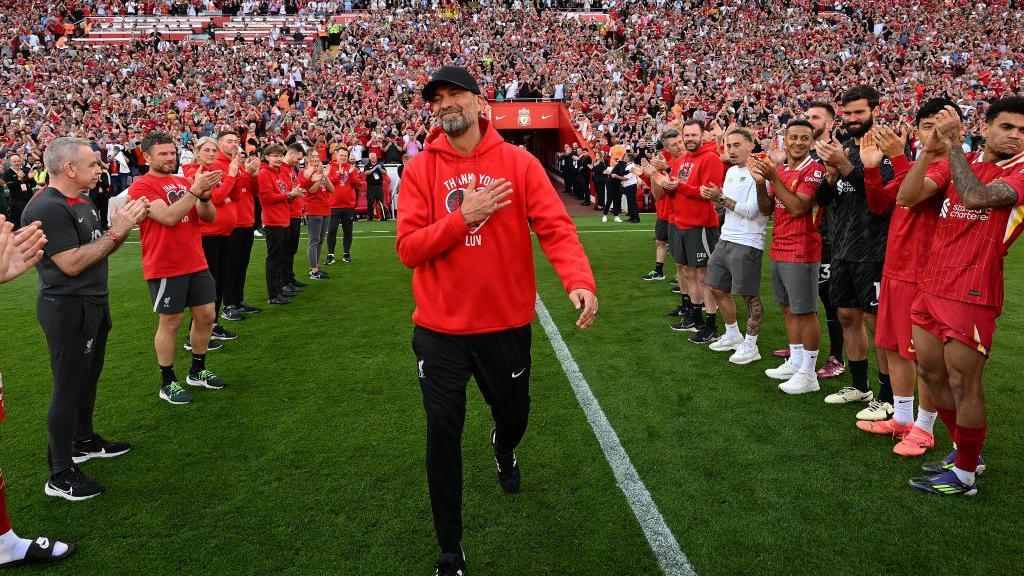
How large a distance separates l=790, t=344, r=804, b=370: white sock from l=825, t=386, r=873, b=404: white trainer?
46cm

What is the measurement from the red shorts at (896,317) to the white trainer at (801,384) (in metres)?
1.05

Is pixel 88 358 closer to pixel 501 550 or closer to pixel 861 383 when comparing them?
pixel 501 550

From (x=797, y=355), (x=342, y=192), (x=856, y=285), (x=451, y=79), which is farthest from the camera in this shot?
(x=342, y=192)

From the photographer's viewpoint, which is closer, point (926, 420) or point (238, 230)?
point (926, 420)

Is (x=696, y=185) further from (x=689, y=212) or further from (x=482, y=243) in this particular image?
(x=482, y=243)

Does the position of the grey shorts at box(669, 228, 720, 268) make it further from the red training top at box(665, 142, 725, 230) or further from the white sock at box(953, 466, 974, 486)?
the white sock at box(953, 466, 974, 486)

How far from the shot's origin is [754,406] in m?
5.22

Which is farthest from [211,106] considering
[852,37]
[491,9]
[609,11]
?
[852,37]

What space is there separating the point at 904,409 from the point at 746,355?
6.28 ft

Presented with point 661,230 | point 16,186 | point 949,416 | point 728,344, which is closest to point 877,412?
point 949,416

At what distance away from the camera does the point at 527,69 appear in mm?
28828

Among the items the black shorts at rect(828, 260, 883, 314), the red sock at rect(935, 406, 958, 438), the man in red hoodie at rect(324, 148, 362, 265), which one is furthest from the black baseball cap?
the man in red hoodie at rect(324, 148, 362, 265)

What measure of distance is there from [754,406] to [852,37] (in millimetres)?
33450

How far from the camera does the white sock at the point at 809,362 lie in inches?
214
